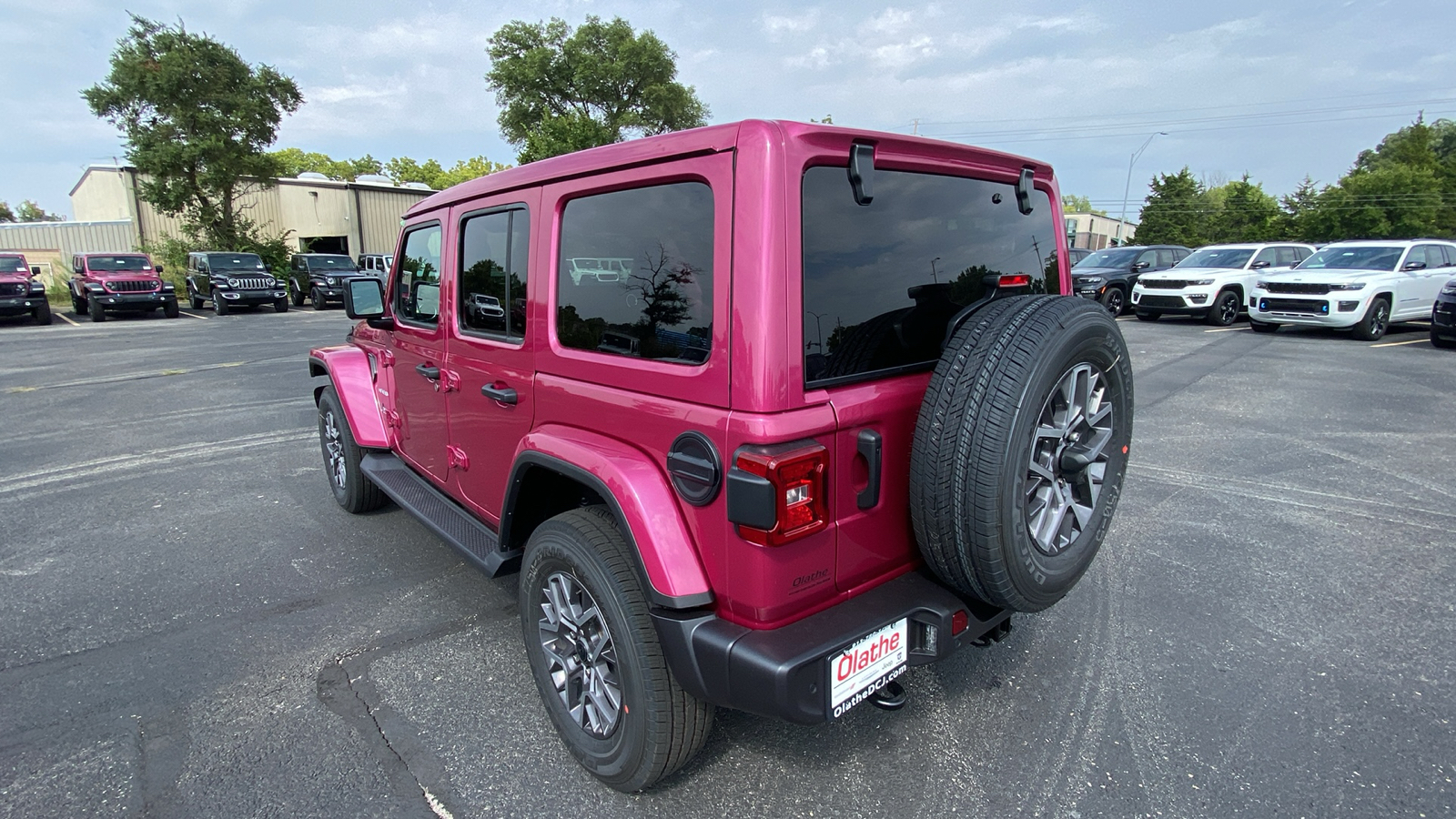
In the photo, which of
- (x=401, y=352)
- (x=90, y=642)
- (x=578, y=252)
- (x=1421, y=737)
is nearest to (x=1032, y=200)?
(x=578, y=252)

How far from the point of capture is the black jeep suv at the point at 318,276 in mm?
23312

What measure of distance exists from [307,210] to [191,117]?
708cm

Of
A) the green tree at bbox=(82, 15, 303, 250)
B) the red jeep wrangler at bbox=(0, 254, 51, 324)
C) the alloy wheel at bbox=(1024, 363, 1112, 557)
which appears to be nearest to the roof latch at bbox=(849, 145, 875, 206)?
the alloy wheel at bbox=(1024, 363, 1112, 557)

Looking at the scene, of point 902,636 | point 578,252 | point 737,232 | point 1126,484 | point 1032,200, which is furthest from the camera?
point 1126,484

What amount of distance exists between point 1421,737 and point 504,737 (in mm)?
3122

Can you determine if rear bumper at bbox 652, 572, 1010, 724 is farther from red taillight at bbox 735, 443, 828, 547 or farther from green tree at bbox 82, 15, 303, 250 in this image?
green tree at bbox 82, 15, 303, 250

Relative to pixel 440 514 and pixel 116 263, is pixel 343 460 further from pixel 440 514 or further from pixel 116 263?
pixel 116 263

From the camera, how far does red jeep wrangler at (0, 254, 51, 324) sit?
Result: 57.4 feet

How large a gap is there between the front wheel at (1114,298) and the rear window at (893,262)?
16460mm

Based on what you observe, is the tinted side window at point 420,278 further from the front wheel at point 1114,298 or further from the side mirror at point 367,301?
the front wheel at point 1114,298

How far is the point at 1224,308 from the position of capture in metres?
15.2

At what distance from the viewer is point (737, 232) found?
1859 mm

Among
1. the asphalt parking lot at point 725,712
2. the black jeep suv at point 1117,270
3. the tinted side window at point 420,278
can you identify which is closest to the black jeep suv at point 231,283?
the asphalt parking lot at point 725,712

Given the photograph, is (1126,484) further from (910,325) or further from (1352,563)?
(910,325)
